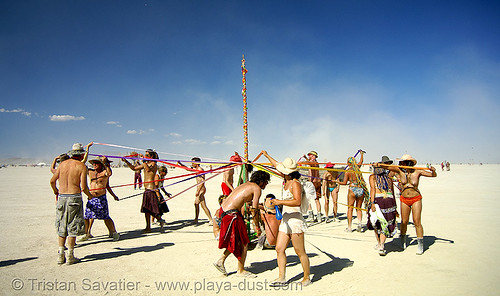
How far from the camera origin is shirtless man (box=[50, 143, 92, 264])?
5.07 metres

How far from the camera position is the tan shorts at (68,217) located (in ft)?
16.6

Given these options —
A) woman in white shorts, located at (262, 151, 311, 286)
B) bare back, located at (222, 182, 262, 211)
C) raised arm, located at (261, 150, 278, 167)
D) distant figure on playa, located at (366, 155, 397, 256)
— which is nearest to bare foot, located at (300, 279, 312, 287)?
woman in white shorts, located at (262, 151, 311, 286)

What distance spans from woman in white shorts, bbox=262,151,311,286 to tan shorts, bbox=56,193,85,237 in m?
3.69

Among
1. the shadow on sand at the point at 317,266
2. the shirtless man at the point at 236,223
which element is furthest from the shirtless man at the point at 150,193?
the shirtless man at the point at 236,223

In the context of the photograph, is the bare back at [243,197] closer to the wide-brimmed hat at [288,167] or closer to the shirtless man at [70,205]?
the wide-brimmed hat at [288,167]

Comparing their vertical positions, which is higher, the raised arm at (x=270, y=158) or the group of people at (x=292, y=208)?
the raised arm at (x=270, y=158)

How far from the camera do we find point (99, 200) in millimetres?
6621

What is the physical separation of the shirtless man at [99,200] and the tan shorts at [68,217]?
1.27 meters

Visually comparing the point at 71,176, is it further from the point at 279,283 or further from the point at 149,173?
the point at 279,283

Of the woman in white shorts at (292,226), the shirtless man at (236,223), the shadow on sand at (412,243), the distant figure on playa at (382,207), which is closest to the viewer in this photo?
the woman in white shorts at (292,226)

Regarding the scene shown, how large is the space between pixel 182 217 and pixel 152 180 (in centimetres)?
287

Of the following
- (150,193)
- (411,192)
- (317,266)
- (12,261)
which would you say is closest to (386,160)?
(411,192)

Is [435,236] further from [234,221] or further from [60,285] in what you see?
[60,285]

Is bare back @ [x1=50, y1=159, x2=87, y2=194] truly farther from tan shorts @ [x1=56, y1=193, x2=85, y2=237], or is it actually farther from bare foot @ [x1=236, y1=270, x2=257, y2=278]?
bare foot @ [x1=236, y1=270, x2=257, y2=278]
